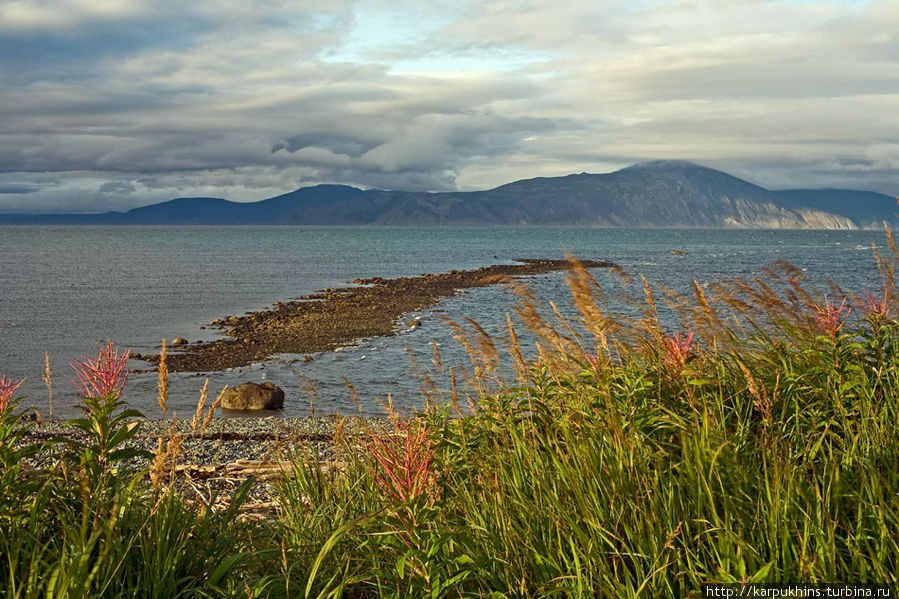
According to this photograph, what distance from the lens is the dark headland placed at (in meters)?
25.2

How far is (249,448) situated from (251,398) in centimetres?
479

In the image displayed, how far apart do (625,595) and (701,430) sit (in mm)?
1055

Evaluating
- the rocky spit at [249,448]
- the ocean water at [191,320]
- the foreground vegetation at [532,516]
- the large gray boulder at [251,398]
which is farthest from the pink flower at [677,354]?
the large gray boulder at [251,398]

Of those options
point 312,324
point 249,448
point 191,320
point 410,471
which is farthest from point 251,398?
point 191,320

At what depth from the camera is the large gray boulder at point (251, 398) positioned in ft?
56.8

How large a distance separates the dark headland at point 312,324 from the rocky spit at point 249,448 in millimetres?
5344

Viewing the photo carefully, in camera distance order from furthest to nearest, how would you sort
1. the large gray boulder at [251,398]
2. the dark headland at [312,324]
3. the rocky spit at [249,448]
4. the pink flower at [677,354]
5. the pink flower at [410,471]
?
the dark headland at [312,324]
the large gray boulder at [251,398]
the rocky spit at [249,448]
the pink flower at [677,354]
the pink flower at [410,471]

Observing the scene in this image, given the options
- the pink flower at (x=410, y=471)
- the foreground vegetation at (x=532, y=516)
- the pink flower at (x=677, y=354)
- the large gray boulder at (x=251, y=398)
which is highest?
the pink flower at (x=677, y=354)

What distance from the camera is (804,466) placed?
13.9ft

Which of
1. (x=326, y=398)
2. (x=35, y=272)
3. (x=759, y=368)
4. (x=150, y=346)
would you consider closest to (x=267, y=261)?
(x=35, y=272)

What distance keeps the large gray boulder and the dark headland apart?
6.03 m

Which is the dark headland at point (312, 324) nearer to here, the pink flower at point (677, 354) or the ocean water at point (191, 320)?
the ocean water at point (191, 320)

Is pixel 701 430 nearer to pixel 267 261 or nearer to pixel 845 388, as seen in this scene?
pixel 845 388

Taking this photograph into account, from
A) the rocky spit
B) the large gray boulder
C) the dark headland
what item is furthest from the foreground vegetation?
the large gray boulder
